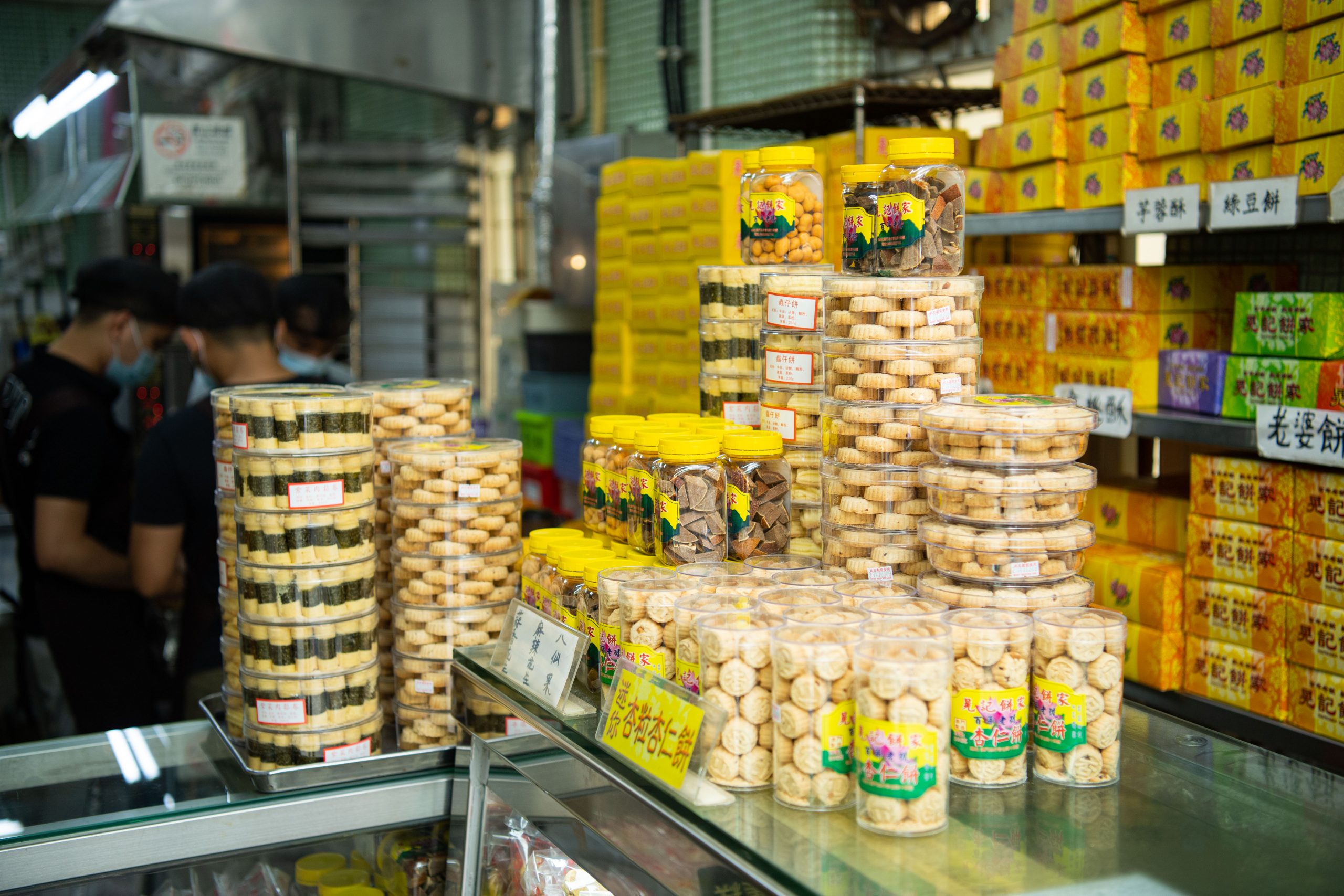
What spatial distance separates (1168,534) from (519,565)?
1673 mm

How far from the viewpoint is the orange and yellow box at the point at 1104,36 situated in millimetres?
2686

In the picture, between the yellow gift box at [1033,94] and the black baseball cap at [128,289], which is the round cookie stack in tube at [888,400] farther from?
the black baseball cap at [128,289]

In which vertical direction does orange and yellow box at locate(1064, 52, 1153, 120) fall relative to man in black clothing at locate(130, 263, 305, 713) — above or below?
above

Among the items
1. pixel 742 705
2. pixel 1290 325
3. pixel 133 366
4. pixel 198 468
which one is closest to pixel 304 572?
pixel 742 705

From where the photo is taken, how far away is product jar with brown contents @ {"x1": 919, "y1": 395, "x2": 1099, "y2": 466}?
4.83 feet

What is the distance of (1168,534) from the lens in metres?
2.79

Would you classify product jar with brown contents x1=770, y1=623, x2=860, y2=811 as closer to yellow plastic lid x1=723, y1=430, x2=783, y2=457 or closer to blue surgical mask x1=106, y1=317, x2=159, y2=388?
yellow plastic lid x1=723, y1=430, x2=783, y2=457

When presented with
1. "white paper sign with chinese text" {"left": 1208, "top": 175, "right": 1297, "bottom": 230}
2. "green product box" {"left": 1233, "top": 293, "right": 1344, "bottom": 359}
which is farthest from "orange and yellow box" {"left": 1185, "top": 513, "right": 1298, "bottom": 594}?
"white paper sign with chinese text" {"left": 1208, "top": 175, "right": 1297, "bottom": 230}

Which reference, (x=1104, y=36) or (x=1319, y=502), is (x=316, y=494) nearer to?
(x=1319, y=502)

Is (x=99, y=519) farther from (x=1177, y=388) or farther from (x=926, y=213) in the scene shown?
(x=1177, y=388)

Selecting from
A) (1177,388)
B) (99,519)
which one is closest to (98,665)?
(99,519)

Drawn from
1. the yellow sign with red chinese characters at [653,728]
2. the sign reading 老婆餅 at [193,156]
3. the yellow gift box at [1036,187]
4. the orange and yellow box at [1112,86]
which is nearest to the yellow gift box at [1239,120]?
the orange and yellow box at [1112,86]

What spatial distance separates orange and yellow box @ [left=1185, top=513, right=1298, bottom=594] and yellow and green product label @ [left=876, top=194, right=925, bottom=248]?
4.03 ft

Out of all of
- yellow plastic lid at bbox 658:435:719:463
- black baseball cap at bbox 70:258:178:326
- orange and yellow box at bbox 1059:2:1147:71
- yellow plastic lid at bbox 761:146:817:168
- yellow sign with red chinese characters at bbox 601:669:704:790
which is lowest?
yellow sign with red chinese characters at bbox 601:669:704:790
